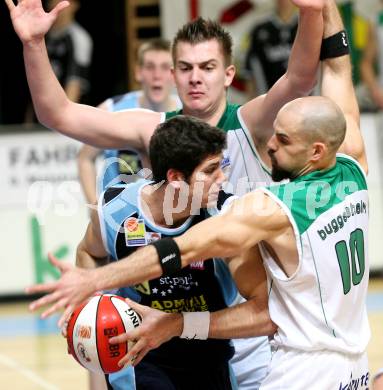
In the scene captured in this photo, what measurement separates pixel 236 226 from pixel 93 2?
31.6ft

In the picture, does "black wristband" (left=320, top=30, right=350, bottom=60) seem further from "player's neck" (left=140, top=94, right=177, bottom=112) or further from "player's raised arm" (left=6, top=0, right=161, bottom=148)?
"player's neck" (left=140, top=94, right=177, bottom=112)

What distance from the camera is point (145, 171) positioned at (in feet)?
18.8

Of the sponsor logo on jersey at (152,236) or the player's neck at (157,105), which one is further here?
the player's neck at (157,105)

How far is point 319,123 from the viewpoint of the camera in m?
4.18

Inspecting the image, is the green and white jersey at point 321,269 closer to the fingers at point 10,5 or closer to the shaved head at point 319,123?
the shaved head at point 319,123

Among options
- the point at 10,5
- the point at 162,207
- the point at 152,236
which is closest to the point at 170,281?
the point at 152,236

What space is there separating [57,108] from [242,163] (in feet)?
3.23

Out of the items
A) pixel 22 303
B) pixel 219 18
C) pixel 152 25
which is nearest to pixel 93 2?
pixel 152 25

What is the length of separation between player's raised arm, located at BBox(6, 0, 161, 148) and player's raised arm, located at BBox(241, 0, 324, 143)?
0.55m

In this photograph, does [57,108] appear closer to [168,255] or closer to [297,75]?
[297,75]

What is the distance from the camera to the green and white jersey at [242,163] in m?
5.32

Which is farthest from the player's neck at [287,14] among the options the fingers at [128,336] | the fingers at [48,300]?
the fingers at [48,300]

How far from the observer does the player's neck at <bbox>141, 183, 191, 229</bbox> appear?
14.7 feet

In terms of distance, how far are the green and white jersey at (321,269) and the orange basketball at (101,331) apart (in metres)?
0.63
